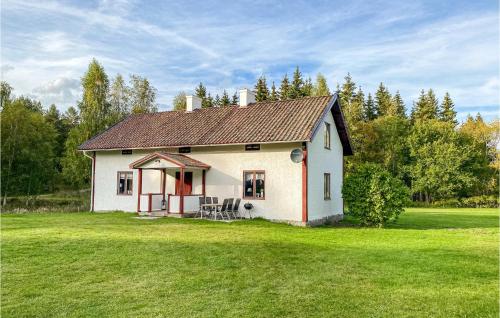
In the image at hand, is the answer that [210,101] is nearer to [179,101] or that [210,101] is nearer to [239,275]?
[179,101]

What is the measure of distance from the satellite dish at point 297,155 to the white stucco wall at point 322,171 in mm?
427

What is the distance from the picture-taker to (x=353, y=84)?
51.0m

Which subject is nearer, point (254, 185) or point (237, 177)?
point (254, 185)

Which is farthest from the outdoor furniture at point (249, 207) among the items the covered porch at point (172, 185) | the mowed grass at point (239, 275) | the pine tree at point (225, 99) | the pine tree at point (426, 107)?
the pine tree at point (426, 107)

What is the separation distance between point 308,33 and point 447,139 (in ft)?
105

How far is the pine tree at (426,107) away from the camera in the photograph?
52.9m

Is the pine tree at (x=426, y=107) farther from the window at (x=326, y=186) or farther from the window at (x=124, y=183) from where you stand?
the window at (x=124, y=183)

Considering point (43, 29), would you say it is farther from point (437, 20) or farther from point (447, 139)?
point (447, 139)

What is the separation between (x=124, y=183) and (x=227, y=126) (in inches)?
260

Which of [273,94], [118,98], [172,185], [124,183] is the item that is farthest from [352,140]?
[118,98]

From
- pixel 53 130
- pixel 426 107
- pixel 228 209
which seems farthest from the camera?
pixel 426 107

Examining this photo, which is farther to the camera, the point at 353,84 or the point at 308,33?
the point at 353,84

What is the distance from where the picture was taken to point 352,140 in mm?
38500

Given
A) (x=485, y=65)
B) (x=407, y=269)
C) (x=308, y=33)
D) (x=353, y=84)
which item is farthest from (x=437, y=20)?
(x=353, y=84)
